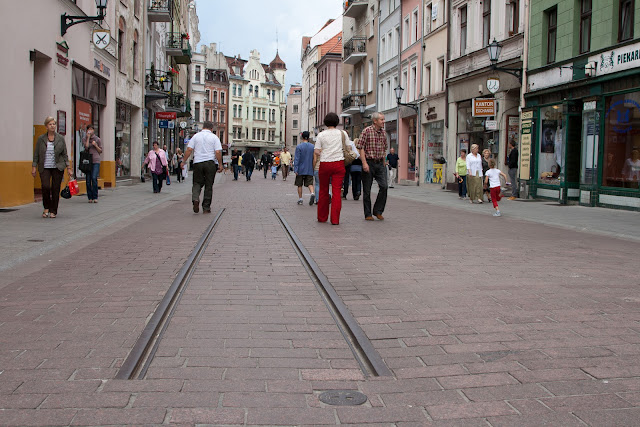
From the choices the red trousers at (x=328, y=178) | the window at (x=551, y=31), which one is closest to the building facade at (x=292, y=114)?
the window at (x=551, y=31)

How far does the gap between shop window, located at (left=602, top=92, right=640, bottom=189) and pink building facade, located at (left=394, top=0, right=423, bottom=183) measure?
17754 mm

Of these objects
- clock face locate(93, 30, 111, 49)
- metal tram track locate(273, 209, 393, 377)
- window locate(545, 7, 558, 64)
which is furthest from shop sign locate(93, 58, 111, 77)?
metal tram track locate(273, 209, 393, 377)

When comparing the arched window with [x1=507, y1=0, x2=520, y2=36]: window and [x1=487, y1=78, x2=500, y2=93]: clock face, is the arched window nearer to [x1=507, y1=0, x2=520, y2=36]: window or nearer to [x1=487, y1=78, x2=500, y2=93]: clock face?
[x1=487, y1=78, x2=500, y2=93]: clock face

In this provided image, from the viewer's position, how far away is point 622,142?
56.9ft

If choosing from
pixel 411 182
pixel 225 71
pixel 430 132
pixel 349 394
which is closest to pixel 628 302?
pixel 349 394

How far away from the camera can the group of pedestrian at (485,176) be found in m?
15.4

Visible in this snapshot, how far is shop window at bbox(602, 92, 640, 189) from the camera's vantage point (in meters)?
16.7

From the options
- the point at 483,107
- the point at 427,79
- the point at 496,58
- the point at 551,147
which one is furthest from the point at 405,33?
the point at 551,147

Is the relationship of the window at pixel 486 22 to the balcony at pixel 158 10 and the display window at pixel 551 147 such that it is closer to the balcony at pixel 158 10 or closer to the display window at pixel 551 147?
the display window at pixel 551 147

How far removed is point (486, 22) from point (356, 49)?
79.9ft

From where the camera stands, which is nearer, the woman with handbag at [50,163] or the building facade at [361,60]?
the woman with handbag at [50,163]

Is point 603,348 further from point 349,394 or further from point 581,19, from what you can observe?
point 581,19

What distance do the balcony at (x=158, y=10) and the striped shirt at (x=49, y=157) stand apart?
23383 millimetres

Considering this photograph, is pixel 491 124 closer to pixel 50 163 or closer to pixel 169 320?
pixel 50 163
